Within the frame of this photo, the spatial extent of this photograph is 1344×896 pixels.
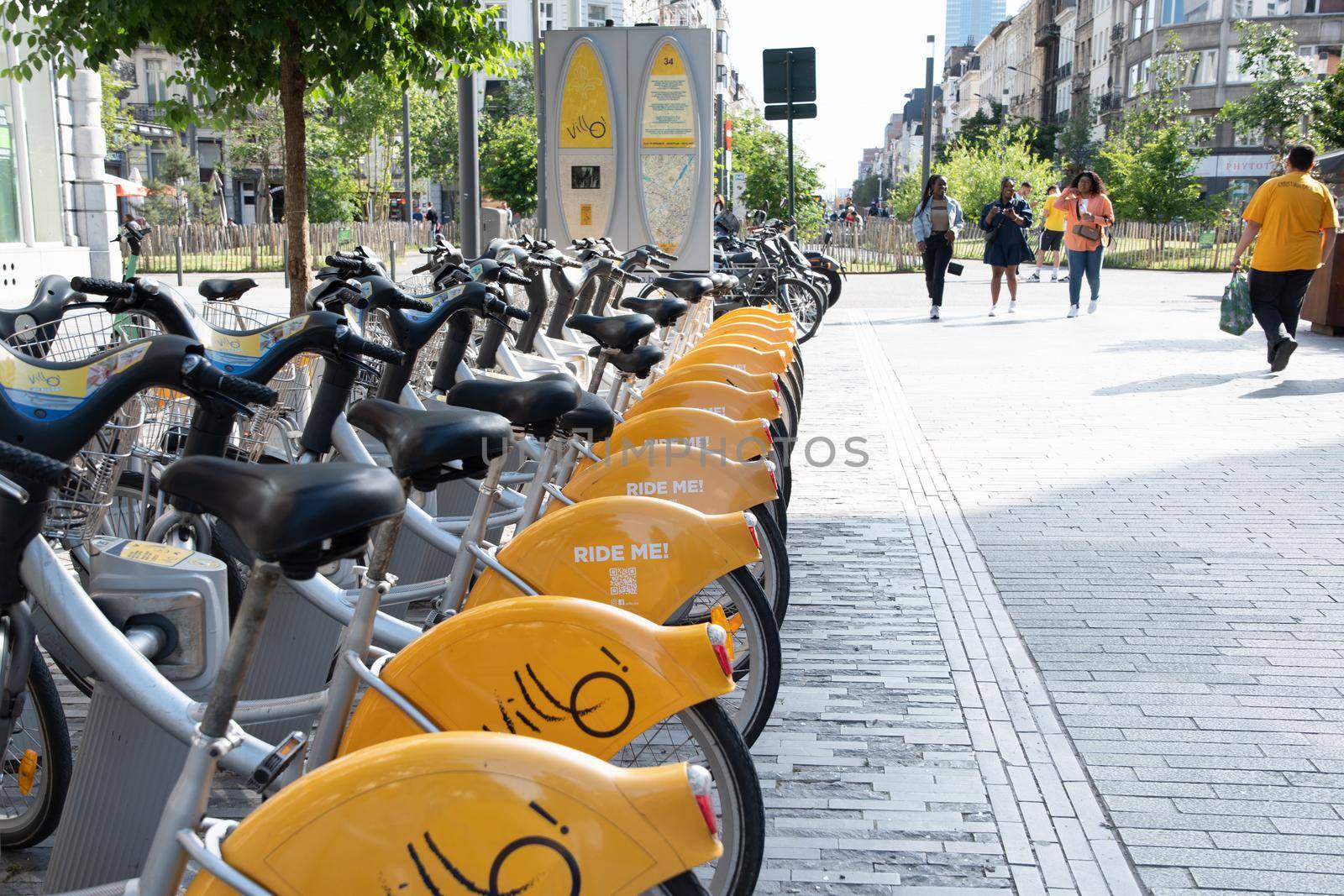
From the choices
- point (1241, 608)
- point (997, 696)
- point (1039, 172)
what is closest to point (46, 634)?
point (997, 696)

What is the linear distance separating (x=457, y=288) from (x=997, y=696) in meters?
2.20

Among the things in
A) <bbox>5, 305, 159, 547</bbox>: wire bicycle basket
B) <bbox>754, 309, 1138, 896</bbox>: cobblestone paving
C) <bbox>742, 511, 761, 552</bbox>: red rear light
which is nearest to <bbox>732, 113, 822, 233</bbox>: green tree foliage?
<bbox>754, 309, 1138, 896</bbox>: cobblestone paving

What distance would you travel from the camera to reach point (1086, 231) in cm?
1620

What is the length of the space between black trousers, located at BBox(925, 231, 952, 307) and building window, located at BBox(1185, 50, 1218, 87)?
146 ft

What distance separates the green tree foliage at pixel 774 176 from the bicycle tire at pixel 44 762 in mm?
24385

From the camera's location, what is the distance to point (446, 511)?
465 centimetres

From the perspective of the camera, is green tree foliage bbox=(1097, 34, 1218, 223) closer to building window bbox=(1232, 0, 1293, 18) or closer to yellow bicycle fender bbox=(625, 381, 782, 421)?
building window bbox=(1232, 0, 1293, 18)

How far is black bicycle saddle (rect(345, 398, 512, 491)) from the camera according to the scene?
2318 mm

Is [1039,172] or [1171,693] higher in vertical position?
[1039,172]

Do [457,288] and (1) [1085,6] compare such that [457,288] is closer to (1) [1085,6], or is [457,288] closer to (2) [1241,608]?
(2) [1241,608]

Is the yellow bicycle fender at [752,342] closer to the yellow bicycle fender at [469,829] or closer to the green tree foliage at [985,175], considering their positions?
the yellow bicycle fender at [469,829]

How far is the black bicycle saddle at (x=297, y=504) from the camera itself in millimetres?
1685

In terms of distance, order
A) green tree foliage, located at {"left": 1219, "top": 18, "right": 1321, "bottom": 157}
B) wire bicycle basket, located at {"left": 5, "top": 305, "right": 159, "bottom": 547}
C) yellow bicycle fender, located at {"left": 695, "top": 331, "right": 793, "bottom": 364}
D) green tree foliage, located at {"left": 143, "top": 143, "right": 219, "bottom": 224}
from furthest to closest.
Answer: green tree foliage, located at {"left": 143, "top": 143, "right": 219, "bottom": 224}, green tree foliage, located at {"left": 1219, "top": 18, "right": 1321, "bottom": 157}, yellow bicycle fender, located at {"left": 695, "top": 331, "right": 793, "bottom": 364}, wire bicycle basket, located at {"left": 5, "top": 305, "right": 159, "bottom": 547}

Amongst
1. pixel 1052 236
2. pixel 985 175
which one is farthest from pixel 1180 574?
pixel 985 175
